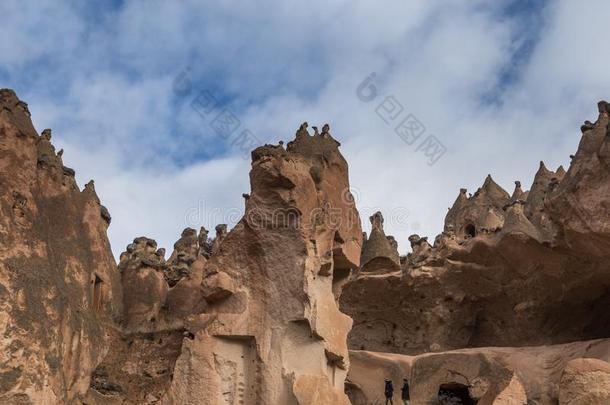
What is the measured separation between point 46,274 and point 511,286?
10.4 meters

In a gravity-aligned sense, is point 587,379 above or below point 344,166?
below

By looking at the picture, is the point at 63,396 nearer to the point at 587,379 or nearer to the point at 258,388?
the point at 258,388

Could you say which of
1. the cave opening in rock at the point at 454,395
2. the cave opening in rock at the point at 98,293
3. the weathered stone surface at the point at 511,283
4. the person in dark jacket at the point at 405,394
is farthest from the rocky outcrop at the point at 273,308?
the weathered stone surface at the point at 511,283

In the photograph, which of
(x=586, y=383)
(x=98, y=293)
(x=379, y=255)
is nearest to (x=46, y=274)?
(x=98, y=293)

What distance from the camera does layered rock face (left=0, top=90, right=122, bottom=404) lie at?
11.2 meters

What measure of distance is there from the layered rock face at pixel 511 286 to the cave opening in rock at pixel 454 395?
0.53 ft

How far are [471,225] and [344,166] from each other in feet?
42.9

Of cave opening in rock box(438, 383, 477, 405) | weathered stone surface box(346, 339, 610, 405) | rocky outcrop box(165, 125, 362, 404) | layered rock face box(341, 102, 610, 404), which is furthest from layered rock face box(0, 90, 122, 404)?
layered rock face box(341, 102, 610, 404)

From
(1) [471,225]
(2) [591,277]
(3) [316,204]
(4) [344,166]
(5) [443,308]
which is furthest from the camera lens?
(1) [471,225]

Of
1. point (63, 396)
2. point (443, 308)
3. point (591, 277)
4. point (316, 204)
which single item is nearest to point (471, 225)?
point (443, 308)

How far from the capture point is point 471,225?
26531 millimetres

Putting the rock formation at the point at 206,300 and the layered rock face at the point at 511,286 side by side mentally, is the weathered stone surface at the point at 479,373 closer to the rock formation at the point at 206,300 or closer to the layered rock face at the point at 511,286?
the layered rock face at the point at 511,286

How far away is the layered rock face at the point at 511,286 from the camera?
46.4ft

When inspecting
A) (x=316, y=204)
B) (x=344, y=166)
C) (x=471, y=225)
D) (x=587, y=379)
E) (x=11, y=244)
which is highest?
(x=471, y=225)
